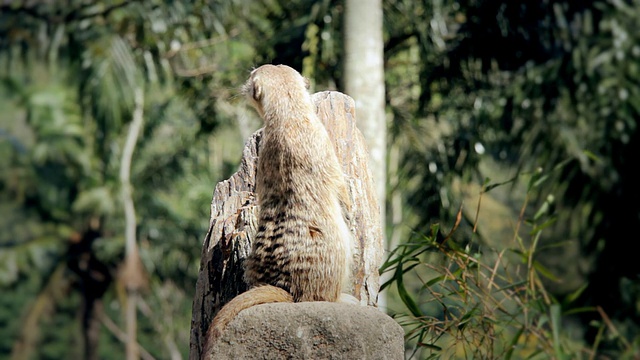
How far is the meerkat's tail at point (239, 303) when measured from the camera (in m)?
3.32

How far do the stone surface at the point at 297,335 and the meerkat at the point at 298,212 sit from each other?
18 centimetres

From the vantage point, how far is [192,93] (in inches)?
458

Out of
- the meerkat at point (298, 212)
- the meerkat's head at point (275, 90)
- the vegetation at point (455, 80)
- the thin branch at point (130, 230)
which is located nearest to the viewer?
the meerkat at point (298, 212)

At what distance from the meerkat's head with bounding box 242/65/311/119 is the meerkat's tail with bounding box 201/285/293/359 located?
85 centimetres

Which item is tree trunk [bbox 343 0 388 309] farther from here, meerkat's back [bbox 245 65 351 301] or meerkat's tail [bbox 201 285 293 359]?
meerkat's tail [bbox 201 285 293 359]

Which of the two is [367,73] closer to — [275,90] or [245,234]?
[275,90]

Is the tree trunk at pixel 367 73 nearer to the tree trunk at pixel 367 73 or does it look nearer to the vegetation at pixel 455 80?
the tree trunk at pixel 367 73

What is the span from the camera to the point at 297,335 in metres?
3.33

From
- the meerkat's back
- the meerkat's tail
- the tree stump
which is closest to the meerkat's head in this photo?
the meerkat's back

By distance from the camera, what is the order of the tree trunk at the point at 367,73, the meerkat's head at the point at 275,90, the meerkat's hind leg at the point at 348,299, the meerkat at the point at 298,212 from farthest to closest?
the tree trunk at the point at 367,73, the meerkat's head at the point at 275,90, the meerkat's hind leg at the point at 348,299, the meerkat at the point at 298,212

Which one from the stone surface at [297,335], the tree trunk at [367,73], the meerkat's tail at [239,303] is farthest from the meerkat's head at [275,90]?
the tree trunk at [367,73]

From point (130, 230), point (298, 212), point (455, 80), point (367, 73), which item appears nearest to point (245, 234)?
point (298, 212)

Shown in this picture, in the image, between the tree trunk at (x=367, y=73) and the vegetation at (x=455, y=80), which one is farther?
the vegetation at (x=455, y=80)

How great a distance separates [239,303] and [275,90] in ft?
3.65
